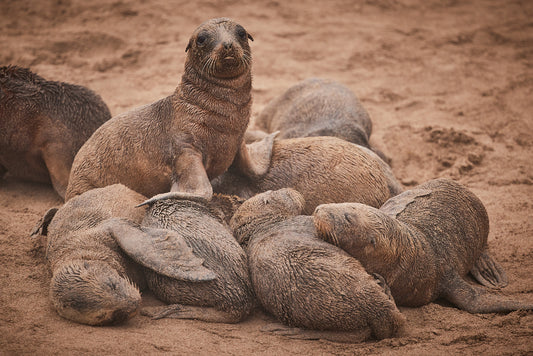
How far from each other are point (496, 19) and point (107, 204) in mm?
7973

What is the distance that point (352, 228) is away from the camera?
395cm

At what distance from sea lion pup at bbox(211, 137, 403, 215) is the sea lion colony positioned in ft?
0.04

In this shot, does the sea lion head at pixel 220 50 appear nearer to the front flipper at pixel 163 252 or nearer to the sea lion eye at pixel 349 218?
the front flipper at pixel 163 252

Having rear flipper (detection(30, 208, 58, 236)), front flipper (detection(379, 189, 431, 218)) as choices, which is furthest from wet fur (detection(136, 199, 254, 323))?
front flipper (detection(379, 189, 431, 218))

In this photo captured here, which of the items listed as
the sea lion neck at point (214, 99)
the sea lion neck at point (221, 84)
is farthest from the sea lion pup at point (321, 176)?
the sea lion neck at point (221, 84)

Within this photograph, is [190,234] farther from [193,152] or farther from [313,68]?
[313,68]

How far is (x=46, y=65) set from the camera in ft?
28.0

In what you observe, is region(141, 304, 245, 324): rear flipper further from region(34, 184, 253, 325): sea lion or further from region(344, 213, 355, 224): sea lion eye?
region(344, 213, 355, 224): sea lion eye

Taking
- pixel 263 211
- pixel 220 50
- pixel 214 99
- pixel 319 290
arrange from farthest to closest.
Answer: pixel 214 99 → pixel 263 211 → pixel 220 50 → pixel 319 290

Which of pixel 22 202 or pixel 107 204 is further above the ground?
pixel 107 204

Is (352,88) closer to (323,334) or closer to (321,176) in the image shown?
(321,176)

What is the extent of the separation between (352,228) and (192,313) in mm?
1178

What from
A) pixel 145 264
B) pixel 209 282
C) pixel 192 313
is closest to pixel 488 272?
pixel 209 282

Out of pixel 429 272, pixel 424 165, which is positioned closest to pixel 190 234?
pixel 429 272
